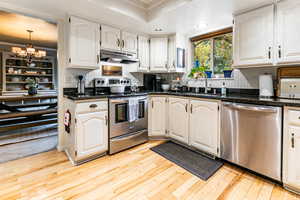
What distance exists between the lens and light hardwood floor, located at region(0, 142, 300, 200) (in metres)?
1.54

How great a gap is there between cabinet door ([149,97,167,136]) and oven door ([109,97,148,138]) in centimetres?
21

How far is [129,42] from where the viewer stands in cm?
304

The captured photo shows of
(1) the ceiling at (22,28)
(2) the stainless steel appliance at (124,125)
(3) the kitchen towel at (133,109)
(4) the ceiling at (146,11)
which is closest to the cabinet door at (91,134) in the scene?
(2) the stainless steel appliance at (124,125)

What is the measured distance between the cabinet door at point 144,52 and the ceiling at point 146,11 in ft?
1.20

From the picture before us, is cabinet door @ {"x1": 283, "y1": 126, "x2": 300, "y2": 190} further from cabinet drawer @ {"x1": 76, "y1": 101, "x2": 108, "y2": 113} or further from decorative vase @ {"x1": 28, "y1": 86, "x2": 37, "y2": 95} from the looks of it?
decorative vase @ {"x1": 28, "y1": 86, "x2": 37, "y2": 95}

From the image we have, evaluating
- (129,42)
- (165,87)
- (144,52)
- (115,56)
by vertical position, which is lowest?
(165,87)

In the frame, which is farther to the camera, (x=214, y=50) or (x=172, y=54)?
(x=172, y=54)

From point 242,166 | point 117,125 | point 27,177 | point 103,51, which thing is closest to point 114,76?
point 103,51

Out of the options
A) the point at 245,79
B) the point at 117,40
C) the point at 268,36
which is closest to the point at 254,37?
the point at 268,36

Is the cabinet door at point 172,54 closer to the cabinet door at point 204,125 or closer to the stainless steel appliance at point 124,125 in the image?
the stainless steel appliance at point 124,125

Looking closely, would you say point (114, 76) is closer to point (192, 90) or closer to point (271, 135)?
point (192, 90)

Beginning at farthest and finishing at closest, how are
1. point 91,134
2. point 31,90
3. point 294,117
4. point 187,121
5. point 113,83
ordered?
1. point 31,90
2. point 113,83
3. point 187,121
4. point 91,134
5. point 294,117

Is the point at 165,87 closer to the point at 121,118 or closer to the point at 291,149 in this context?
the point at 121,118

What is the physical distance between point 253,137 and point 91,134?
212cm
